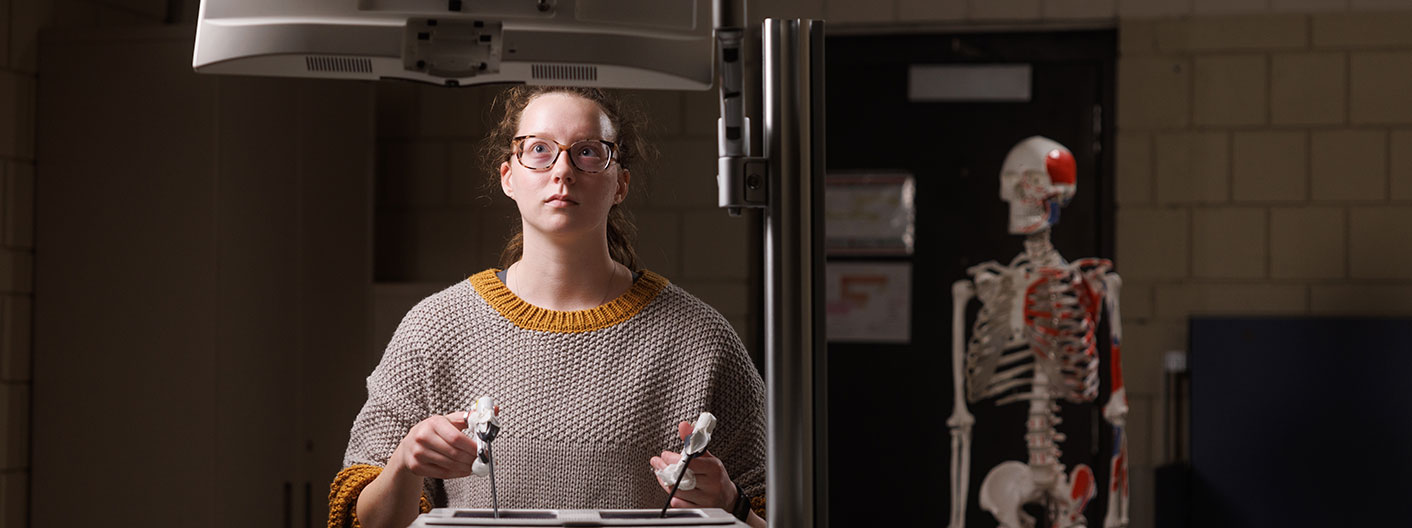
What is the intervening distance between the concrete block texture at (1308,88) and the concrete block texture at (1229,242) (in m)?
0.31

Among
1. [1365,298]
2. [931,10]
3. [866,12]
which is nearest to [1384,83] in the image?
[1365,298]

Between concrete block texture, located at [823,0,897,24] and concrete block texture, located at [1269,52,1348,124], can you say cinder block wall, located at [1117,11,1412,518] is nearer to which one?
concrete block texture, located at [1269,52,1348,124]

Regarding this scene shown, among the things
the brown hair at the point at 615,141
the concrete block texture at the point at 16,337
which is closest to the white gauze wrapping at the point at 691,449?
the brown hair at the point at 615,141

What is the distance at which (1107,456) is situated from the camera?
378 cm

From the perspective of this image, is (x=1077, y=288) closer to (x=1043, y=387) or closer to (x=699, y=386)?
(x=1043, y=387)

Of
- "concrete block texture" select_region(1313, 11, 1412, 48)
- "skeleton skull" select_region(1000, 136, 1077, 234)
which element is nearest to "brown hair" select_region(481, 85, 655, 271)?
"skeleton skull" select_region(1000, 136, 1077, 234)

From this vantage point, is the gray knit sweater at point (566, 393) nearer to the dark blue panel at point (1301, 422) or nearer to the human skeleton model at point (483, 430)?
the human skeleton model at point (483, 430)

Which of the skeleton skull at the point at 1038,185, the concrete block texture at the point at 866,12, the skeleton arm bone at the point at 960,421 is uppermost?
the concrete block texture at the point at 866,12

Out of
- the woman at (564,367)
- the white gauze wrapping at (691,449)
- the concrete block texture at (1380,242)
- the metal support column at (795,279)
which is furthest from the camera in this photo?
the concrete block texture at (1380,242)

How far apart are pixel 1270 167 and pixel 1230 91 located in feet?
0.84

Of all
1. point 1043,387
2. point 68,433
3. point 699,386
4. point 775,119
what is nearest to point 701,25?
point 775,119

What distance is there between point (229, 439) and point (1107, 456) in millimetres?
2521

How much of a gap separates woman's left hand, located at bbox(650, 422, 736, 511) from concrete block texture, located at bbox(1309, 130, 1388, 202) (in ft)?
10.3

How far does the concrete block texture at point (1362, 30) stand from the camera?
3.65 m
